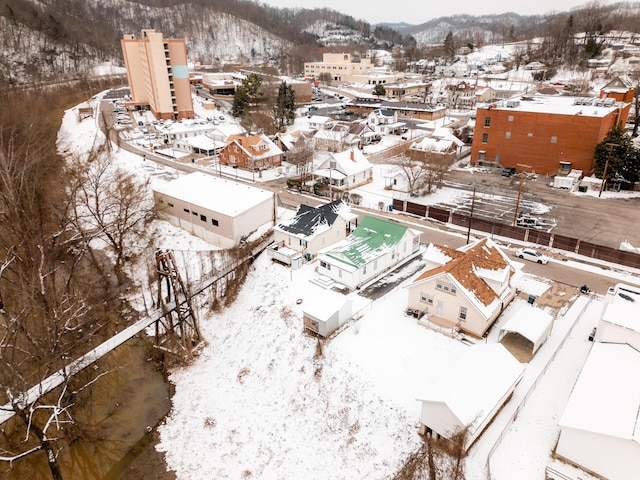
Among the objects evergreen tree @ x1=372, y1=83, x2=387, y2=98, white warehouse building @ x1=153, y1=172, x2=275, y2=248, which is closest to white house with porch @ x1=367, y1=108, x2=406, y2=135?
evergreen tree @ x1=372, y1=83, x2=387, y2=98

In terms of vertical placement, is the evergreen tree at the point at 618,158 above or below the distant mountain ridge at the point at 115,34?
below

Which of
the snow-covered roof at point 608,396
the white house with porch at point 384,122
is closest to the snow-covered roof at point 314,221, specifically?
the snow-covered roof at point 608,396

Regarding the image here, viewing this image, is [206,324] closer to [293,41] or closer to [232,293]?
[232,293]

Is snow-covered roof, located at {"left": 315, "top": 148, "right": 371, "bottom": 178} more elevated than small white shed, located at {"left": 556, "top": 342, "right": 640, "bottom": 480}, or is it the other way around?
snow-covered roof, located at {"left": 315, "top": 148, "right": 371, "bottom": 178}

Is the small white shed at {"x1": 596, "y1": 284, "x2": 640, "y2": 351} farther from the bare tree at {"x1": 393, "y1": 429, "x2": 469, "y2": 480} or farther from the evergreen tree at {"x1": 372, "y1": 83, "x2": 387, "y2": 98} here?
the evergreen tree at {"x1": 372, "y1": 83, "x2": 387, "y2": 98}

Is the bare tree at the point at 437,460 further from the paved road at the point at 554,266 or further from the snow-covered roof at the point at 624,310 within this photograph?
the paved road at the point at 554,266

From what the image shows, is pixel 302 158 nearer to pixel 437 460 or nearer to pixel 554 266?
pixel 554 266
